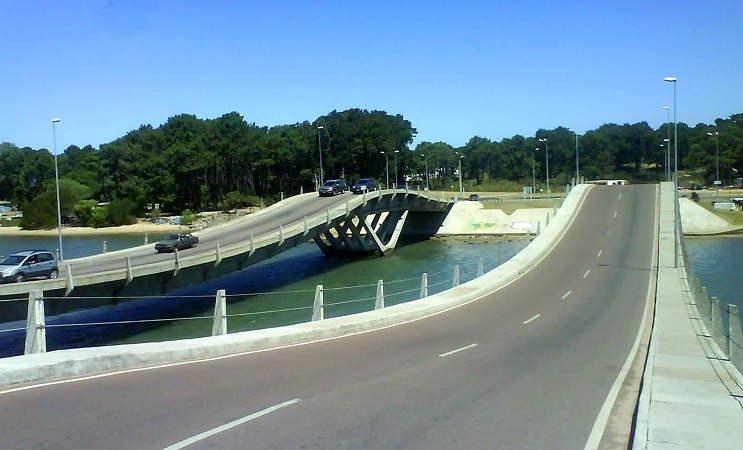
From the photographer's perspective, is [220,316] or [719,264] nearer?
[220,316]

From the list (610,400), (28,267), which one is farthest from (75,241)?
(610,400)

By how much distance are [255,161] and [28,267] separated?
327ft

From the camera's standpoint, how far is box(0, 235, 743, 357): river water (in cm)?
3266

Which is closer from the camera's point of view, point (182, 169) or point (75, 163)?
point (182, 169)

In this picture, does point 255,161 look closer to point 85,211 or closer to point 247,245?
point 85,211

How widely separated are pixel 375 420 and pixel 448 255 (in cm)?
5973

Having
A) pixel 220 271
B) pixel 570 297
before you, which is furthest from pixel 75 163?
pixel 570 297

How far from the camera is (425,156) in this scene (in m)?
184

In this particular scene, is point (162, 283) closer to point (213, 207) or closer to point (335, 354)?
point (335, 354)

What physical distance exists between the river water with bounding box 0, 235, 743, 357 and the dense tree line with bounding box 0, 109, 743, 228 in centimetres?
4292

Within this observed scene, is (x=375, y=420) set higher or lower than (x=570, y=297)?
higher

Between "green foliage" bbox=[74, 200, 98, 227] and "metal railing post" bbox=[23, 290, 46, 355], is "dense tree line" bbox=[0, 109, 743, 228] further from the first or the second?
"metal railing post" bbox=[23, 290, 46, 355]

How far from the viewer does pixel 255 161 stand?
129 metres

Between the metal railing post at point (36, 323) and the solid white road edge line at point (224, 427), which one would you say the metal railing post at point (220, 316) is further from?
the solid white road edge line at point (224, 427)
